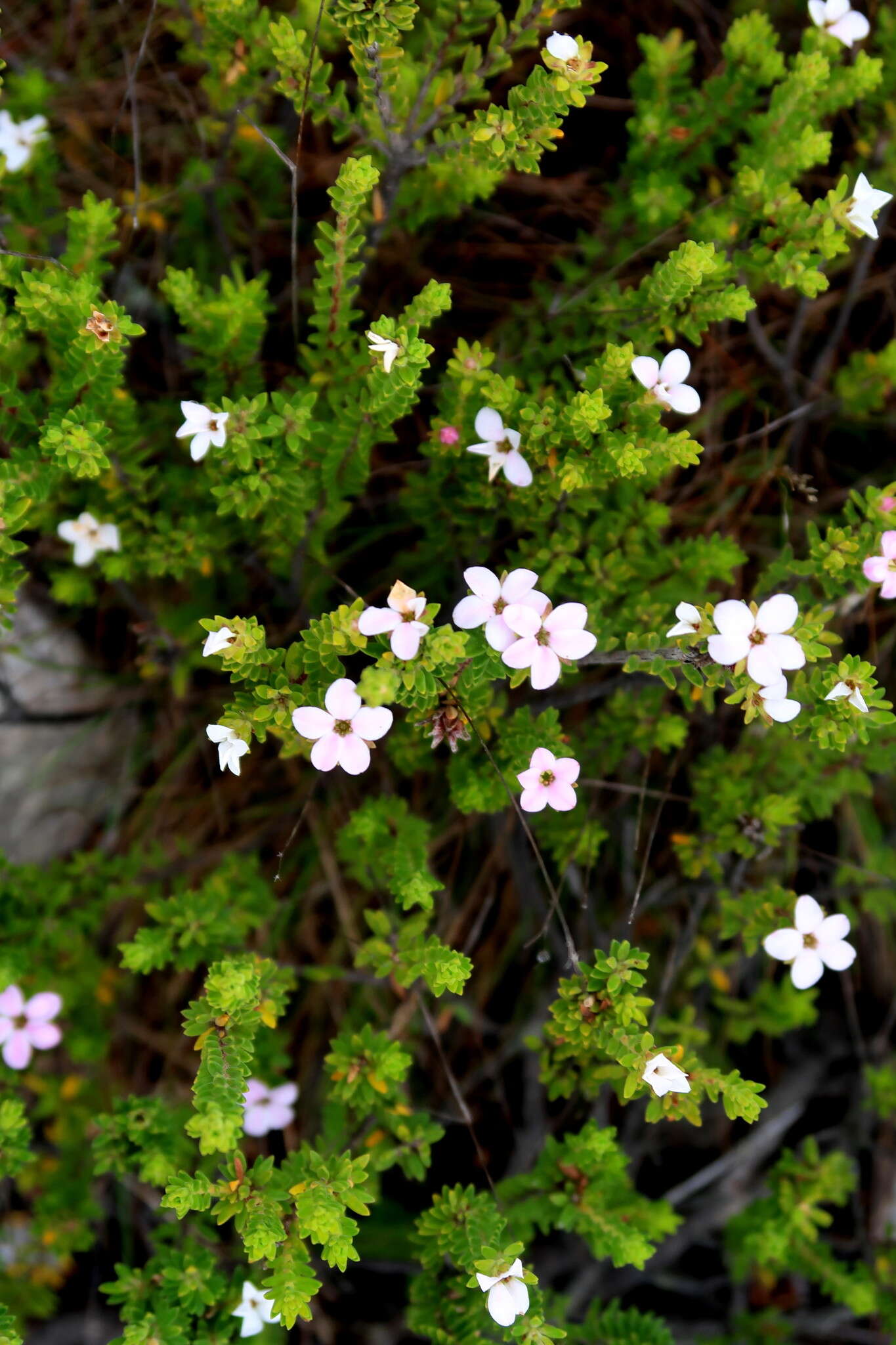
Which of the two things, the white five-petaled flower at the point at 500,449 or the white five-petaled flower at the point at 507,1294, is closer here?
the white five-petaled flower at the point at 507,1294

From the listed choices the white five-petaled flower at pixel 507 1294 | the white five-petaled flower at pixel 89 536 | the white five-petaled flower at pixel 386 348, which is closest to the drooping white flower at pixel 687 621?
the white five-petaled flower at pixel 386 348

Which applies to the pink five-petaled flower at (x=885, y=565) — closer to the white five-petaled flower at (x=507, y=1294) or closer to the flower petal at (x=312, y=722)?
the flower petal at (x=312, y=722)

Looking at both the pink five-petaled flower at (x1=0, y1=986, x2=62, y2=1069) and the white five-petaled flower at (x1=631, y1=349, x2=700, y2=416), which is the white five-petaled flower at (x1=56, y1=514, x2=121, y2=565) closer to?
the pink five-petaled flower at (x1=0, y1=986, x2=62, y2=1069)

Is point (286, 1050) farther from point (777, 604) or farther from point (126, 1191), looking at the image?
point (777, 604)

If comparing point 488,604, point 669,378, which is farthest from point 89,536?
point 669,378

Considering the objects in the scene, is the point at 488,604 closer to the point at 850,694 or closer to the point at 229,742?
the point at 229,742

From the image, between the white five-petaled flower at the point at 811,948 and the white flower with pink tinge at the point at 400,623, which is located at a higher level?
the white flower with pink tinge at the point at 400,623
